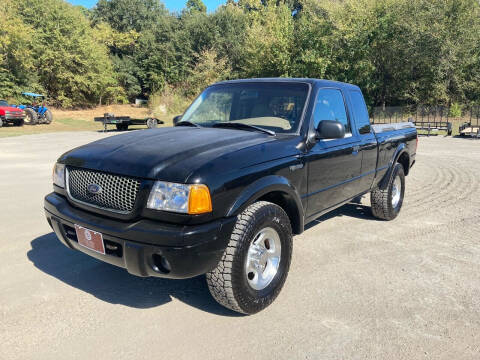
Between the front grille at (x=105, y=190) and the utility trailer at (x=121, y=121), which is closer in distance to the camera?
the front grille at (x=105, y=190)

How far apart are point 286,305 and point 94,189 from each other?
71.1 inches

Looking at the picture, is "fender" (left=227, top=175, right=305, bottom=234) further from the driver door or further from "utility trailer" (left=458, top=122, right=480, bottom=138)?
"utility trailer" (left=458, top=122, right=480, bottom=138)

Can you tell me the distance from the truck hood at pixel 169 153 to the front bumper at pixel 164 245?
13.8 inches

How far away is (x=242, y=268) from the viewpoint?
8.75 ft

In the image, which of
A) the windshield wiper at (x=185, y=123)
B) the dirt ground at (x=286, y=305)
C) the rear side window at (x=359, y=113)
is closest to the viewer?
the dirt ground at (x=286, y=305)

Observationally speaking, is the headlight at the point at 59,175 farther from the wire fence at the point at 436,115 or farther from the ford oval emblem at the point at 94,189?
the wire fence at the point at 436,115

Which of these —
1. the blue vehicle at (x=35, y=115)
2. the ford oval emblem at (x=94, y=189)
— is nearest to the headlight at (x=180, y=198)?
the ford oval emblem at (x=94, y=189)

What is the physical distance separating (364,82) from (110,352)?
1203 inches

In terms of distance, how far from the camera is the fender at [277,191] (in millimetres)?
2674

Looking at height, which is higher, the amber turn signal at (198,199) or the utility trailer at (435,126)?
the utility trailer at (435,126)

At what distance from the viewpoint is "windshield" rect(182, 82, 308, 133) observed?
11.8 ft

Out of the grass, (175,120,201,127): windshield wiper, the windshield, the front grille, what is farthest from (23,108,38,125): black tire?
the front grille

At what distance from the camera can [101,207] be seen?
2.73 m

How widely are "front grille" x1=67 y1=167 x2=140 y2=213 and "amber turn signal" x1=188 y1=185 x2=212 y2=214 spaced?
0.43 meters
